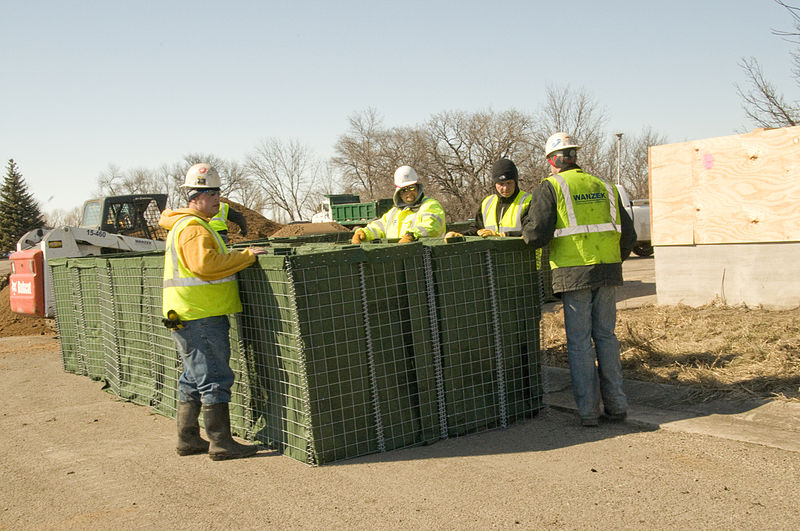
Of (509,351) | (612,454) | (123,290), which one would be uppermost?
(123,290)

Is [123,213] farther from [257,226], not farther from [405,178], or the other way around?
[257,226]

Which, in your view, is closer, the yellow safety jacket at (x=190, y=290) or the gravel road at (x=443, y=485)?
the gravel road at (x=443, y=485)

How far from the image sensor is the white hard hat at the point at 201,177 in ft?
18.4

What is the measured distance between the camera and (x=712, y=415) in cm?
559

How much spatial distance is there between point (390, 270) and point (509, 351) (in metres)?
1.38

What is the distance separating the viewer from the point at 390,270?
17.6 ft

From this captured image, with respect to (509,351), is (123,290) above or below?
above

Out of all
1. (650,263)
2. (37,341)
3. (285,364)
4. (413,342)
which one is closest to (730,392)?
(413,342)

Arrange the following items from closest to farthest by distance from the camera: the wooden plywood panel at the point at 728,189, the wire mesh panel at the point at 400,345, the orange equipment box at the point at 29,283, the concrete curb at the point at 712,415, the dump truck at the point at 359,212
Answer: the concrete curb at the point at 712,415 → the wire mesh panel at the point at 400,345 → the wooden plywood panel at the point at 728,189 → the orange equipment box at the point at 29,283 → the dump truck at the point at 359,212

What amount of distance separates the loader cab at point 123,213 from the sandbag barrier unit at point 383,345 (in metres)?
11.3

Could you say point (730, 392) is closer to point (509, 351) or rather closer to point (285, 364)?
point (509, 351)

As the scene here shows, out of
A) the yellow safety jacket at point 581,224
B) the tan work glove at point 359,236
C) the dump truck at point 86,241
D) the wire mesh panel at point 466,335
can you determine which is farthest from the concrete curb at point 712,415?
the dump truck at point 86,241

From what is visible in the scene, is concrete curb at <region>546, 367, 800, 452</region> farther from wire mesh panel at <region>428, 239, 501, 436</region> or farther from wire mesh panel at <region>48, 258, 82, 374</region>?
wire mesh panel at <region>48, 258, 82, 374</region>

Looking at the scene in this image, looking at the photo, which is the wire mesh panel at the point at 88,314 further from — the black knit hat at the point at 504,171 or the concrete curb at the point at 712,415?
the concrete curb at the point at 712,415
